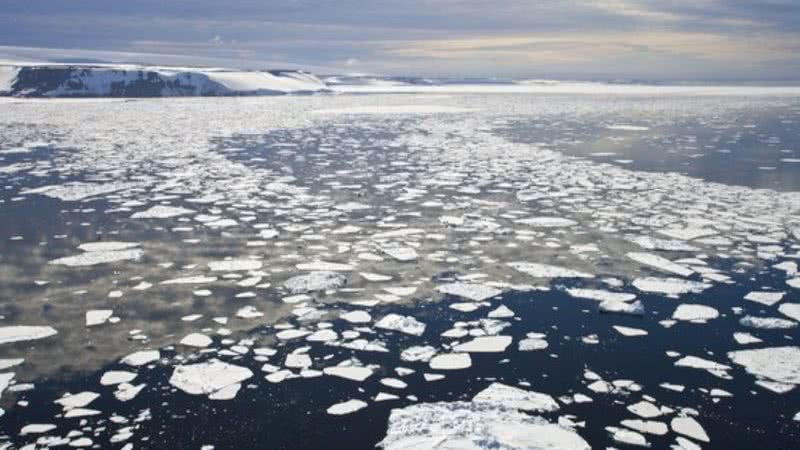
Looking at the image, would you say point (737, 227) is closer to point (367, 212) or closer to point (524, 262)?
point (524, 262)

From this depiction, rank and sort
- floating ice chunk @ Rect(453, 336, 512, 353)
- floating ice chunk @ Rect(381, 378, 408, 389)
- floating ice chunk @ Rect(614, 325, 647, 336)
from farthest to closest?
floating ice chunk @ Rect(614, 325, 647, 336)
floating ice chunk @ Rect(453, 336, 512, 353)
floating ice chunk @ Rect(381, 378, 408, 389)

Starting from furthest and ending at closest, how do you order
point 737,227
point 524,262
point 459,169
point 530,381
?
point 459,169 → point 737,227 → point 524,262 → point 530,381

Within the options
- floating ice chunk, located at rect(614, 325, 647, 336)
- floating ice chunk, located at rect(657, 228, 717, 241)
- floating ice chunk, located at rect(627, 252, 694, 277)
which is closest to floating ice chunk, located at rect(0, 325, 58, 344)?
floating ice chunk, located at rect(614, 325, 647, 336)

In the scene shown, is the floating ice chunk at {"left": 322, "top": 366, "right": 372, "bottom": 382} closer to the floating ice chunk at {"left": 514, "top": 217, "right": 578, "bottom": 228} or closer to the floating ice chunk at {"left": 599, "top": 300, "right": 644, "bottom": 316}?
the floating ice chunk at {"left": 599, "top": 300, "right": 644, "bottom": 316}

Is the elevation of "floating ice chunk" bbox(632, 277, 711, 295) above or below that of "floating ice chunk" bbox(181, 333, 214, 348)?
above

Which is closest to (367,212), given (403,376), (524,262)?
(524,262)

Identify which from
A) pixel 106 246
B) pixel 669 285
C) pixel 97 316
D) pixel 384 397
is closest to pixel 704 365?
pixel 669 285
